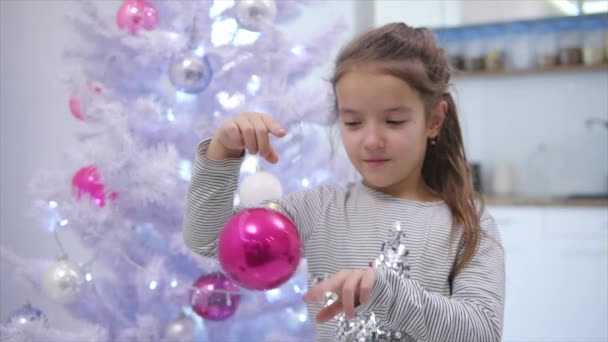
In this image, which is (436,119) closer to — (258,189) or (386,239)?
(386,239)

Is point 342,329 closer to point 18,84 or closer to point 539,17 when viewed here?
point 18,84

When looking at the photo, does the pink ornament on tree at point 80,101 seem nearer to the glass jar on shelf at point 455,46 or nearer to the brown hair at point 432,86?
the brown hair at point 432,86

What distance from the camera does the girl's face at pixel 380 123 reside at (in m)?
0.79

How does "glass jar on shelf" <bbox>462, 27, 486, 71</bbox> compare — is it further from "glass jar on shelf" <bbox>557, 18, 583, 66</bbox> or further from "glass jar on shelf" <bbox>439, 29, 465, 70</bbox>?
"glass jar on shelf" <bbox>557, 18, 583, 66</bbox>

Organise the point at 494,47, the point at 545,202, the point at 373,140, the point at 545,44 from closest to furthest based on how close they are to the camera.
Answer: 1. the point at 373,140
2. the point at 545,202
3. the point at 545,44
4. the point at 494,47

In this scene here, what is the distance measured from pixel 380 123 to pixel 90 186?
0.70 meters

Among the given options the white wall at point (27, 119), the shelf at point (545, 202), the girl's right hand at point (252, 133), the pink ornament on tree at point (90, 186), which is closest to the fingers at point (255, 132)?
the girl's right hand at point (252, 133)

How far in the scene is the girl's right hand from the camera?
694 millimetres

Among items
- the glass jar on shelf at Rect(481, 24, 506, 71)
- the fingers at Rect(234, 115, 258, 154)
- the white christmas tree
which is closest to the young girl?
the fingers at Rect(234, 115, 258, 154)

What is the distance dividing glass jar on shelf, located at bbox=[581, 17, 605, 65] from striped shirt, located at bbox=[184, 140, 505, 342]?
212cm

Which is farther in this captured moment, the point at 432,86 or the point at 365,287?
the point at 432,86

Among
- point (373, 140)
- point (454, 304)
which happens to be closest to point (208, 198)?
point (373, 140)

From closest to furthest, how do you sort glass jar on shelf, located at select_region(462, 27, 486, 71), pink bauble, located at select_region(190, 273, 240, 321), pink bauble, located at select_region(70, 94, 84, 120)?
pink bauble, located at select_region(190, 273, 240, 321) < pink bauble, located at select_region(70, 94, 84, 120) < glass jar on shelf, located at select_region(462, 27, 486, 71)

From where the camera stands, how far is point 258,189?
107 centimetres
